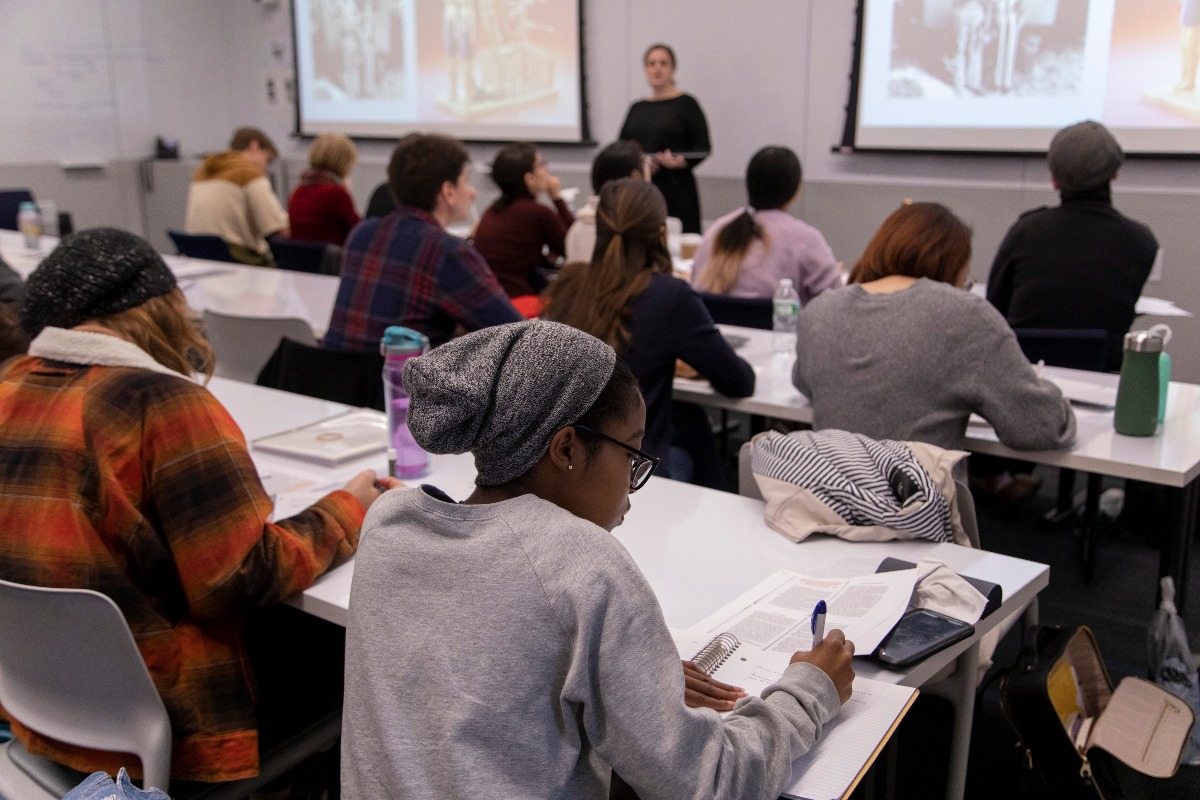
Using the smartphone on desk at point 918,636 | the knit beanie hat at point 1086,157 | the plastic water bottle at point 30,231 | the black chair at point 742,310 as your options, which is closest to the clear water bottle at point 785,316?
the black chair at point 742,310

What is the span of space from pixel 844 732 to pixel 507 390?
0.59 m

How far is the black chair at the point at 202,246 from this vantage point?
5.31 m

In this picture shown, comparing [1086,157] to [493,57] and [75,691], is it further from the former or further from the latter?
[493,57]

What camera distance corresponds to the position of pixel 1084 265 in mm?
3371

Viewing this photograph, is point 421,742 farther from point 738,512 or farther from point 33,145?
point 33,145

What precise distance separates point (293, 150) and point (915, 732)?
27.7ft

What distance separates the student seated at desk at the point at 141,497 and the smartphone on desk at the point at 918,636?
873 mm

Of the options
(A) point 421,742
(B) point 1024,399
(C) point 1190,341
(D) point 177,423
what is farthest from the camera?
(C) point 1190,341

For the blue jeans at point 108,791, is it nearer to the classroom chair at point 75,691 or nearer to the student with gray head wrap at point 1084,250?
the classroom chair at point 75,691

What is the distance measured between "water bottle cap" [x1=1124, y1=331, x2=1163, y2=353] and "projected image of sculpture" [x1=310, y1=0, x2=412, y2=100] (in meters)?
6.75

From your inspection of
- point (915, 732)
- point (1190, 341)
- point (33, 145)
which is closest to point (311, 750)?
point (915, 732)

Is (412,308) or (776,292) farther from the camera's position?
(776,292)

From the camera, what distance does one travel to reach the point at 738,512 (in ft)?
6.50

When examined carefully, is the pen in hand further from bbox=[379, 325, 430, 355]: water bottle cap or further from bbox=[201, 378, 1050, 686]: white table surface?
bbox=[379, 325, 430, 355]: water bottle cap
